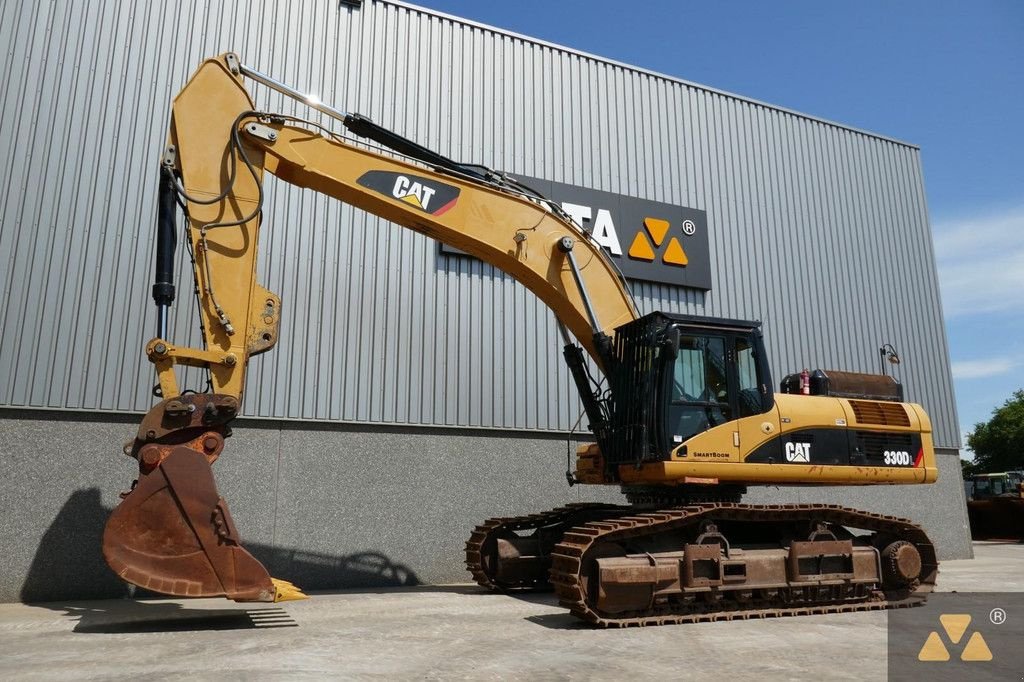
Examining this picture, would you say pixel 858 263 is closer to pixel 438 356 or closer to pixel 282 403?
pixel 438 356

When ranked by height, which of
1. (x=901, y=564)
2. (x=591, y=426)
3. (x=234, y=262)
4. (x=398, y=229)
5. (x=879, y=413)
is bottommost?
(x=901, y=564)

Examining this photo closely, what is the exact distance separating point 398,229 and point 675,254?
537cm

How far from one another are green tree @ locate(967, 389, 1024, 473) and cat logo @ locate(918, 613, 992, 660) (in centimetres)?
6558

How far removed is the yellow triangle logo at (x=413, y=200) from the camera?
858 centimetres

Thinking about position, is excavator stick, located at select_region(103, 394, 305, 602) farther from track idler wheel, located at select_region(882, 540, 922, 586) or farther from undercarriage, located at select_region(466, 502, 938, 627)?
track idler wheel, located at select_region(882, 540, 922, 586)

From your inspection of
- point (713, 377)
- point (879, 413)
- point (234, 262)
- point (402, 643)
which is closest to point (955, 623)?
point (879, 413)

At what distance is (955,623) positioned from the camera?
7559mm

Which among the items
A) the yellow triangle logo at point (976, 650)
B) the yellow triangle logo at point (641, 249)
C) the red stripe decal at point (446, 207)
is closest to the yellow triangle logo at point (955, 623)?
the yellow triangle logo at point (976, 650)

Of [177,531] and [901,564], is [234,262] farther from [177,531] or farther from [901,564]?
[901,564]

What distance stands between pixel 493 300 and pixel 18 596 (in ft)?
25.3

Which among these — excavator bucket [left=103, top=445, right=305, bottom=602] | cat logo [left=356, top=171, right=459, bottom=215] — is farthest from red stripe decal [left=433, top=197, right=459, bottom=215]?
excavator bucket [left=103, top=445, right=305, bottom=602]

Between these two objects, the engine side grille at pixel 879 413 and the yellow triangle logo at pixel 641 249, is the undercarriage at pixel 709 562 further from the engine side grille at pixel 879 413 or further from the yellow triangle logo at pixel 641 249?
the yellow triangle logo at pixel 641 249

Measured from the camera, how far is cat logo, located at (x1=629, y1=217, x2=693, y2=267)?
13.6 metres

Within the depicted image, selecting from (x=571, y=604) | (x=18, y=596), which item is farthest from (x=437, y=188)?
(x=18, y=596)
